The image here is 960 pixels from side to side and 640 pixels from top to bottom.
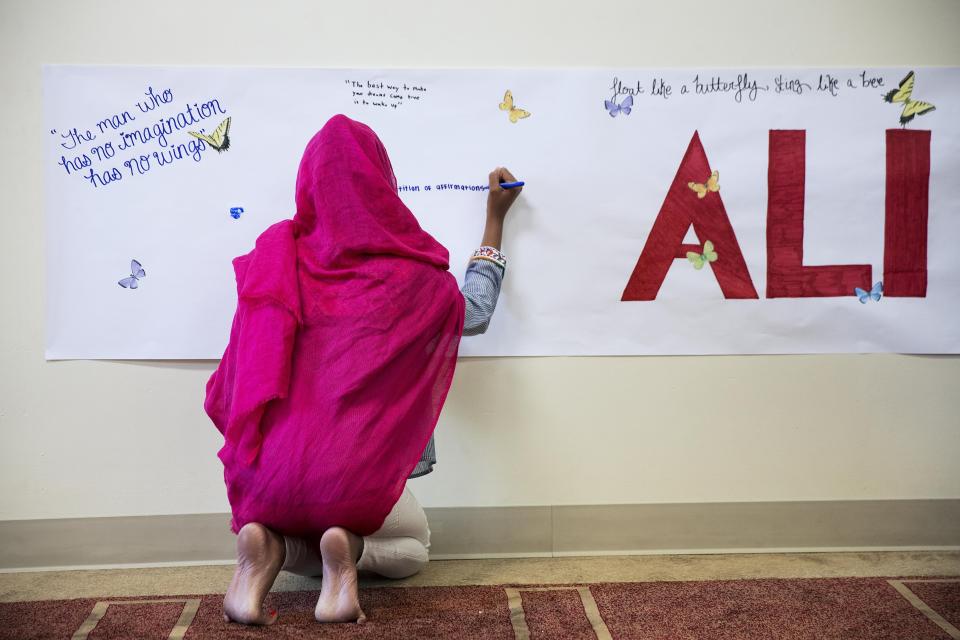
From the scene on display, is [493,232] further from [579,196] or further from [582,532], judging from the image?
[582,532]

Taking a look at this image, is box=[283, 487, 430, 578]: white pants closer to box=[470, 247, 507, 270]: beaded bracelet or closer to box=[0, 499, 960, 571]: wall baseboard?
box=[0, 499, 960, 571]: wall baseboard

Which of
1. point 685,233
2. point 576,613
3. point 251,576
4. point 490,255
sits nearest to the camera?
point 251,576

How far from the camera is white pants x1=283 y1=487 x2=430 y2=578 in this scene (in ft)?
4.82

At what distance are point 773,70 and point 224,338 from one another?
1.31 m

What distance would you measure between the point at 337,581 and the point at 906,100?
153cm

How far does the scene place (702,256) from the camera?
5.68 feet

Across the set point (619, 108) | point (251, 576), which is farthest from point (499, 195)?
point (251, 576)

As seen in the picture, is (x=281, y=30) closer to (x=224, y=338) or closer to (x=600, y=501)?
(x=224, y=338)

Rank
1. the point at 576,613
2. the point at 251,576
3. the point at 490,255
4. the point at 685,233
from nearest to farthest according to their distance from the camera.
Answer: the point at 251,576 < the point at 576,613 < the point at 490,255 < the point at 685,233

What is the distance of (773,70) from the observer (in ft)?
5.62

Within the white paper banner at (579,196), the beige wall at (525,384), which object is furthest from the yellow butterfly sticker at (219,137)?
the beige wall at (525,384)

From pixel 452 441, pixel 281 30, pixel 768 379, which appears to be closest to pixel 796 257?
pixel 768 379

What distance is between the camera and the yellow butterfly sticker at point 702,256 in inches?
68.1

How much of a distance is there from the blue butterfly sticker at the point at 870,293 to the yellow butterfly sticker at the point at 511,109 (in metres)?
0.82
